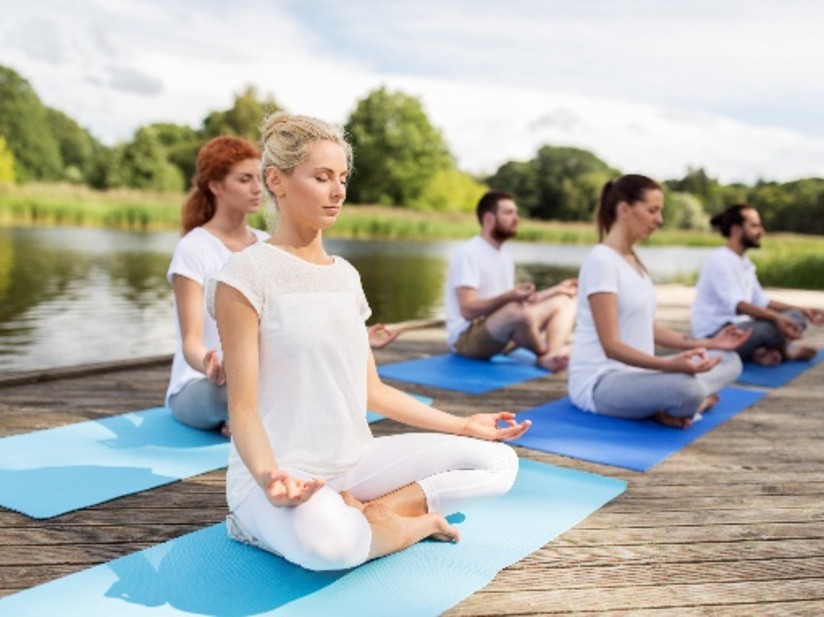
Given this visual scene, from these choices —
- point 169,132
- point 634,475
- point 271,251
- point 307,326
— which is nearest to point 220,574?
point 307,326

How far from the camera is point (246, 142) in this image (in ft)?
10.3

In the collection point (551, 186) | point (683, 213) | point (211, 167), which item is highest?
point (551, 186)

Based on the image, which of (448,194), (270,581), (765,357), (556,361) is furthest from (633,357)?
(448,194)

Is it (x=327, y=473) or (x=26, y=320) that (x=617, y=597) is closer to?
(x=327, y=473)

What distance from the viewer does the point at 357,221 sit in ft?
75.4

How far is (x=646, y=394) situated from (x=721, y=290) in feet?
5.97

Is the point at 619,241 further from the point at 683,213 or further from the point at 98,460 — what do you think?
the point at 683,213

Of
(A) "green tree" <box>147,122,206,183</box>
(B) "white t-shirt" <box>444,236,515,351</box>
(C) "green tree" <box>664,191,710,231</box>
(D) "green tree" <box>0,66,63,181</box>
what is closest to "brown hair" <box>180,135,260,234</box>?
(B) "white t-shirt" <box>444,236,515,351</box>

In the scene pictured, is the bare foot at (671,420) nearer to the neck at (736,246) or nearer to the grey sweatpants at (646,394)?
the grey sweatpants at (646,394)

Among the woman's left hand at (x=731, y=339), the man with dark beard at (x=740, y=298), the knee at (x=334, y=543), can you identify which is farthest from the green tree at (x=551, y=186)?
the knee at (x=334, y=543)

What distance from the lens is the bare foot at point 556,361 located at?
15.2ft

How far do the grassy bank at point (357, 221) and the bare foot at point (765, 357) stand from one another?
23.6ft

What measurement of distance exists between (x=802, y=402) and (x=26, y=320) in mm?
7445

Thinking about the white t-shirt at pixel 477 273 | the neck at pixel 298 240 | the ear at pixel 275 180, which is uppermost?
the ear at pixel 275 180
